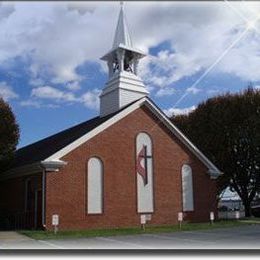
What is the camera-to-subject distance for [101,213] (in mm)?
26562

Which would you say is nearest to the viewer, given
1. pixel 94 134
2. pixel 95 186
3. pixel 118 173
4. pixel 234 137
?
pixel 95 186

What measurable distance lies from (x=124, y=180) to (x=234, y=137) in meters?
13.0

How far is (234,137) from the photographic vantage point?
38031mm

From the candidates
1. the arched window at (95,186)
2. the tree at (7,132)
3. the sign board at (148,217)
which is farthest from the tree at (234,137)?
the tree at (7,132)

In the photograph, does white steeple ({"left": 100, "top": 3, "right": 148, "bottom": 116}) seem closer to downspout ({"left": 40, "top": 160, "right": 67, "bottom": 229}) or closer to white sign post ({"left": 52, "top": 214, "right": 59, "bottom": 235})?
downspout ({"left": 40, "top": 160, "right": 67, "bottom": 229})

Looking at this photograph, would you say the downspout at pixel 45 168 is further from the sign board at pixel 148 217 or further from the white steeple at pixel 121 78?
the white steeple at pixel 121 78

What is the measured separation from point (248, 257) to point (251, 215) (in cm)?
3051

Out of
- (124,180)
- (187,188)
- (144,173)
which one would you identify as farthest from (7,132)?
(187,188)

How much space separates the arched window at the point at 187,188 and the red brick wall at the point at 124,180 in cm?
29

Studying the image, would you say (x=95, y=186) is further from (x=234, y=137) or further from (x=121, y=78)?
(x=234, y=137)

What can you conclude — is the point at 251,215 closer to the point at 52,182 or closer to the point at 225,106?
the point at 225,106

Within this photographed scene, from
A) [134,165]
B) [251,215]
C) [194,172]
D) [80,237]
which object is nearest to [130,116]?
[134,165]

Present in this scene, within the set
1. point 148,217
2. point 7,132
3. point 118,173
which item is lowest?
point 148,217

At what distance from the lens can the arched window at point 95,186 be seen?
26.3 meters
